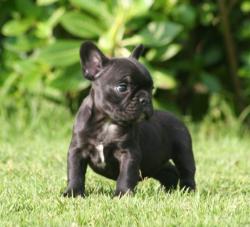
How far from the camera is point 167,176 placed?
5.91 meters

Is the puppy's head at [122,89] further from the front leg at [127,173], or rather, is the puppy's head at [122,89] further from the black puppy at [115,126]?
the front leg at [127,173]

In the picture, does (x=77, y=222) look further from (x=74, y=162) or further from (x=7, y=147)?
(x=7, y=147)

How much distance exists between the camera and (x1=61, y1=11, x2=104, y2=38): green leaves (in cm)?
957

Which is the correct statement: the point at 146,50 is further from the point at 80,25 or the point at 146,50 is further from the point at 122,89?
the point at 122,89

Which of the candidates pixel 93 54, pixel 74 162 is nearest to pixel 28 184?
pixel 74 162

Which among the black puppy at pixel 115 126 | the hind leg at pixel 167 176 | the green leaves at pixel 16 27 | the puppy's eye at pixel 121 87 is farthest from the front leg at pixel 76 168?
the green leaves at pixel 16 27

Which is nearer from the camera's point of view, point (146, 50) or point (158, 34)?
point (158, 34)

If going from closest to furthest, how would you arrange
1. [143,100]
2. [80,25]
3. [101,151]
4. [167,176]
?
[143,100] < [101,151] < [167,176] < [80,25]

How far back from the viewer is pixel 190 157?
5809 mm

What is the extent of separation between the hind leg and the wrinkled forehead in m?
1.00

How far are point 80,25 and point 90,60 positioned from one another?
4289 millimetres

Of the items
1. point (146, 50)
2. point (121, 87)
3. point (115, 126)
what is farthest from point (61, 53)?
point (121, 87)

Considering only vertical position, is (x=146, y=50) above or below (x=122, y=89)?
below

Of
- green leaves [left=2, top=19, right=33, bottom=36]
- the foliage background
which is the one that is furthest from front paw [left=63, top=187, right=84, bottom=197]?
green leaves [left=2, top=19, right=33, bottom=36]
